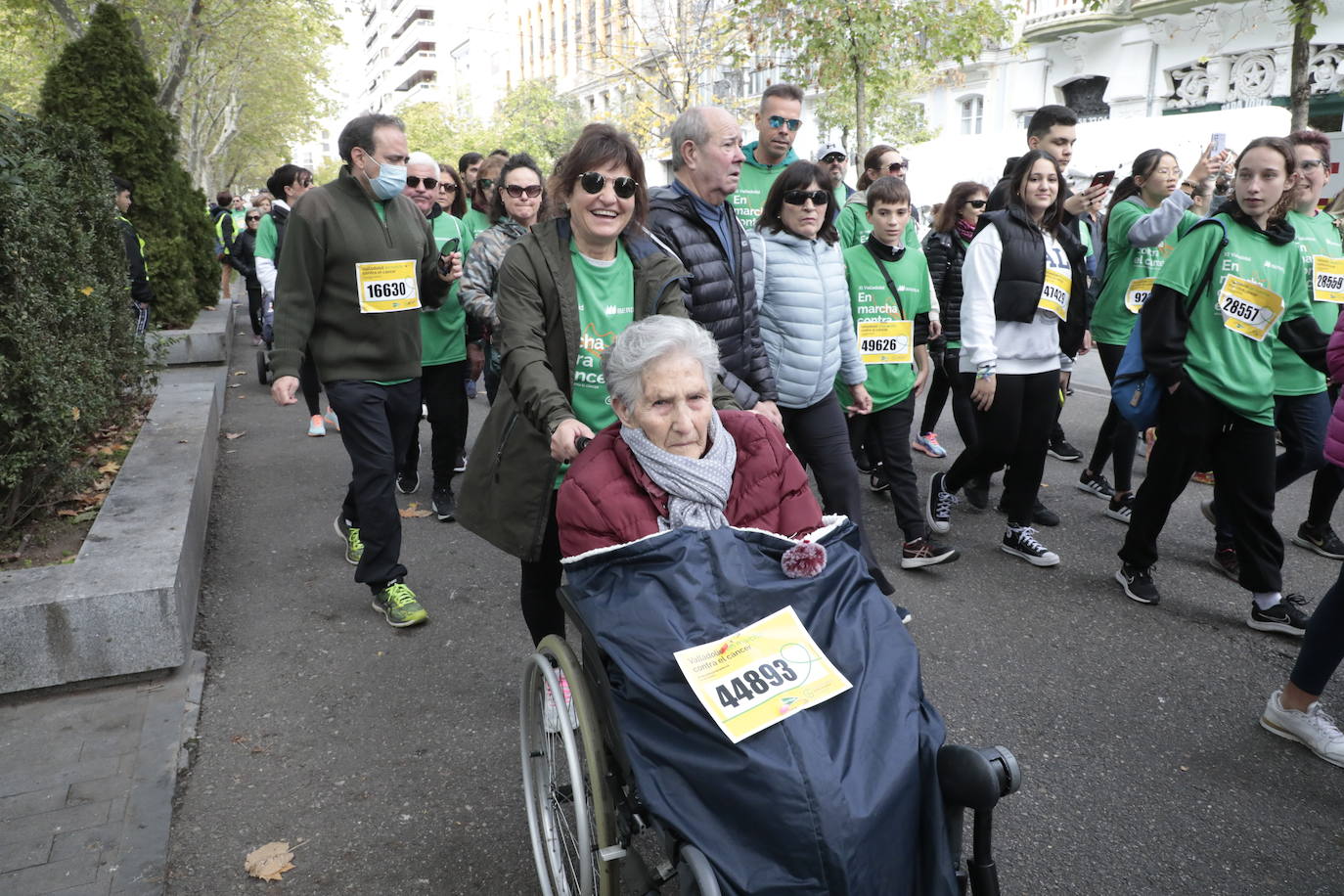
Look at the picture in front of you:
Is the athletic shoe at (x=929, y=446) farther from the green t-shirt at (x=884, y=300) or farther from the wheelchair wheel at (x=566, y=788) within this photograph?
the wheelchair wheel at (x=566, y=788)

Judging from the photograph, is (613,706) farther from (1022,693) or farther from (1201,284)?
(1201,284)

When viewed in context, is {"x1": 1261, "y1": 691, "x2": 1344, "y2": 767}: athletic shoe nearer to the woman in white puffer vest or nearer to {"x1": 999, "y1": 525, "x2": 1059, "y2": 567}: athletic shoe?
the woman in white puffer vest

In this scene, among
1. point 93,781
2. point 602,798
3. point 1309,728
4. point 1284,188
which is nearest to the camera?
point 602,798

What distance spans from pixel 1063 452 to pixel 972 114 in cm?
2533

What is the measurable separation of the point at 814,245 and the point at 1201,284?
1.64m

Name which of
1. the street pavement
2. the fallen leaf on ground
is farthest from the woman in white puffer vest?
the fallen leaf on ground

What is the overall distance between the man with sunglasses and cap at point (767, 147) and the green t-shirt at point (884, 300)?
605 mm

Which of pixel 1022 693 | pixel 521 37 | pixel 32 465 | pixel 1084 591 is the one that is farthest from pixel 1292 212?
pixel 521 37

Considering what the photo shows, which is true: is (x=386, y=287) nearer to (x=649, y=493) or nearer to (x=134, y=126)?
(x=649, y=493)

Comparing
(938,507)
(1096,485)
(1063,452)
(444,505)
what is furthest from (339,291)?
(1063,452)

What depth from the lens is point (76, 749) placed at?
3.27m

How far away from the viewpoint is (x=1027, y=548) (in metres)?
5.11

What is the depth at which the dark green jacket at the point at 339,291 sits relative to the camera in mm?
4133

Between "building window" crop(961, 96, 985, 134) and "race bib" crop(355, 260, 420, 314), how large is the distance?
28059 millimetres
